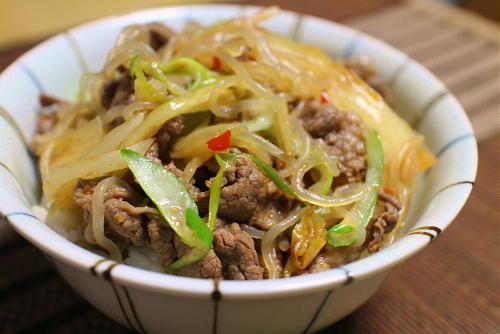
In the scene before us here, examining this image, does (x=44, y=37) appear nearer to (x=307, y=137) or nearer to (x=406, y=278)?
(x=307, y=137)

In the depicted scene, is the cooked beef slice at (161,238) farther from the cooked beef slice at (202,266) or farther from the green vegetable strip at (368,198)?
the green vegetable strip at (368,198)

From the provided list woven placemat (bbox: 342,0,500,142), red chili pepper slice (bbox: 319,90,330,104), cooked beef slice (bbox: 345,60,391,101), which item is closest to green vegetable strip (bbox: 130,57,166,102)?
red chili pepper slice (bbox: 319,90,330,104)

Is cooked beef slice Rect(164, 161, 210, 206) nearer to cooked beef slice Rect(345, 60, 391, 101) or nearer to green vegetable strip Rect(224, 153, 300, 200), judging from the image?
green vegetable strip Rect(224, 153, 300, 200)

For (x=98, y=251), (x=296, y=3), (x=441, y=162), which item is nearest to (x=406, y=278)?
(x=441, y=162)

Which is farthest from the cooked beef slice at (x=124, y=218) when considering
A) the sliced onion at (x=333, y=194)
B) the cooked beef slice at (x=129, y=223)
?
the sliced onion at (x=333, y=194)

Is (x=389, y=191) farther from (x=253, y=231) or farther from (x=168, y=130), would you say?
(x=168, y=130)
